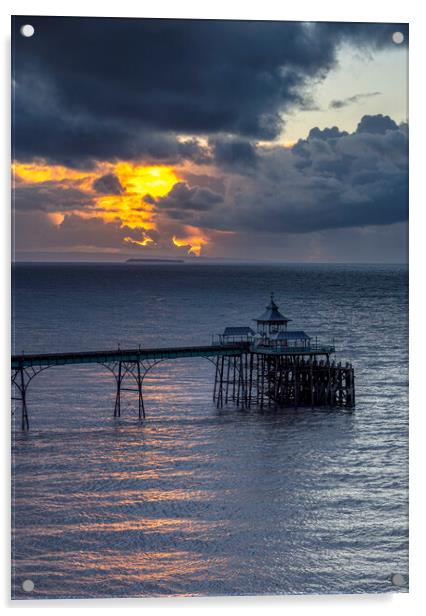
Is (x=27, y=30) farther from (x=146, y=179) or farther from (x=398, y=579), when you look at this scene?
(x=398, y=579)

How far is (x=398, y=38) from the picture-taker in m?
19.9

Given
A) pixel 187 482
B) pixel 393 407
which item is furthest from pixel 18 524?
pixel 393 407

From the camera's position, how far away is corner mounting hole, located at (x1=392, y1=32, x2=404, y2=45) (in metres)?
19.8

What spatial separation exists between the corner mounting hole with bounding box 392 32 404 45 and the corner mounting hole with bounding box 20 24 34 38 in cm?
676

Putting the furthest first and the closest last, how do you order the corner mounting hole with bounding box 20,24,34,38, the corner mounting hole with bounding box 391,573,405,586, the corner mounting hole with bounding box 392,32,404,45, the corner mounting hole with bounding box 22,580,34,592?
the corner mounting hole with bounding box 392,32,404,45
the corner mounting hole with bounding box 20,24,34,38
the corner mounting hole with bounding box 391,573,405,586
the corner mounting hole with bounding box 22,580,34,592

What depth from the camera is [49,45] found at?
19969mm

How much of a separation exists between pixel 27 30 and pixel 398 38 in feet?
22.7

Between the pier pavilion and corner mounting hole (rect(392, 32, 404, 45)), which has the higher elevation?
corner mounting hole (rect(392, 32, 404, 45))

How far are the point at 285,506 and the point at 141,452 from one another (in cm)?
743

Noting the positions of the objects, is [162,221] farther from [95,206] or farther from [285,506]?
[285,506]

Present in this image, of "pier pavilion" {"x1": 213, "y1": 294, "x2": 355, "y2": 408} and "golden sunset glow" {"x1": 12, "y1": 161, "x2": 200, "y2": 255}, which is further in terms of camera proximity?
"pier pavilion" {"x1": 213, "y1": 294, "x2": 355, "y2": 408}

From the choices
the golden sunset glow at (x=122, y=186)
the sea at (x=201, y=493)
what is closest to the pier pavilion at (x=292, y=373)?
the sea at (x=201, y=493)

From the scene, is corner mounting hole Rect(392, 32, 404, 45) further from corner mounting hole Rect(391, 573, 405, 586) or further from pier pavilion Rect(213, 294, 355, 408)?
pier pavilion Rect(213, 294, 355, 408)

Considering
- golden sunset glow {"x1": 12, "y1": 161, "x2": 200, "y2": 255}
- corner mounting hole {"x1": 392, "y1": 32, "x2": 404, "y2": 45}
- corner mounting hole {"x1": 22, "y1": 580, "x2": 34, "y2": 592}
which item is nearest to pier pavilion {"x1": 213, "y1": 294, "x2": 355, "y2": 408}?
golden sunset glow {"x1": 12, "y1": 161, "x2": 200, "y2": 255}
